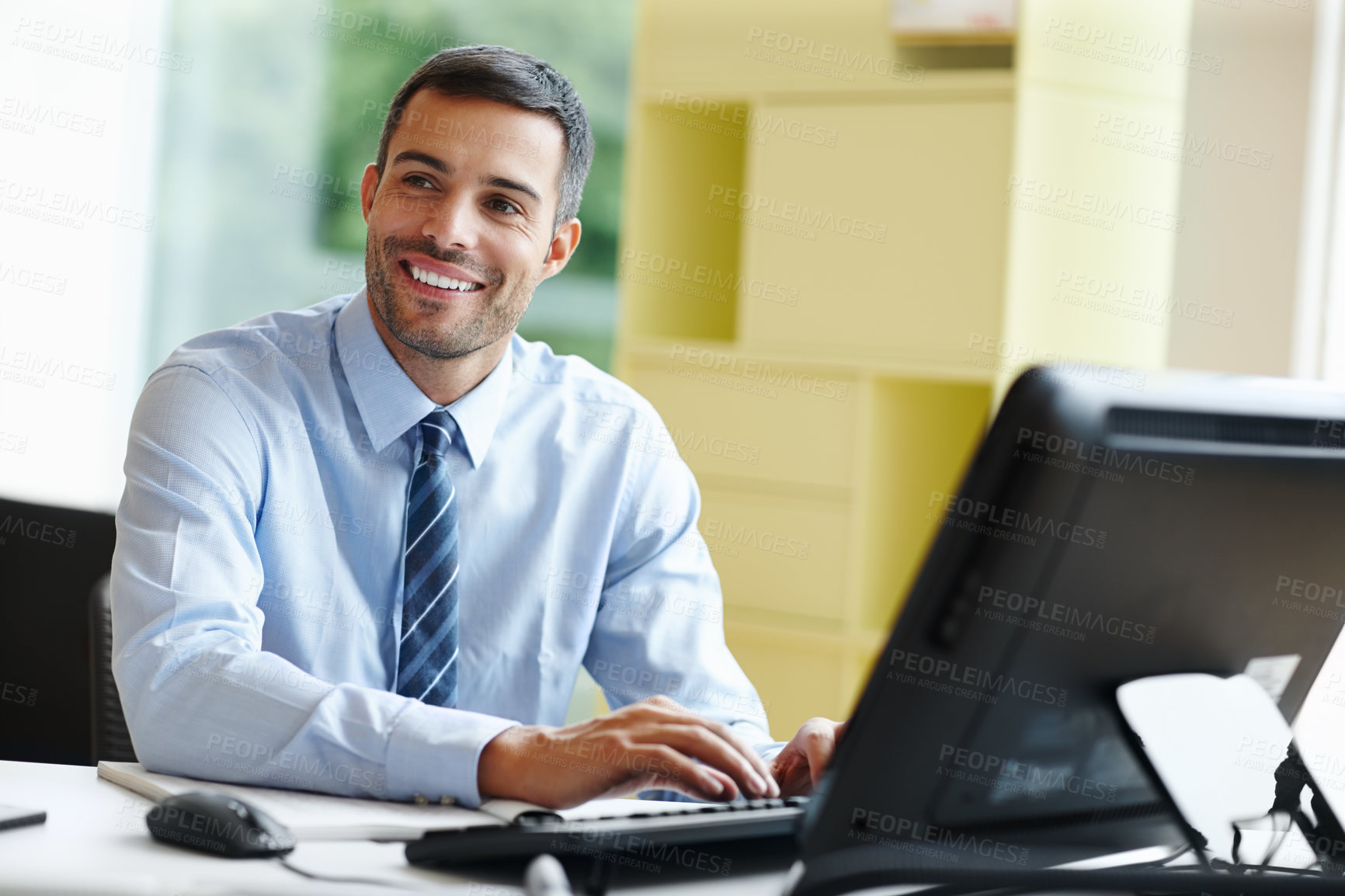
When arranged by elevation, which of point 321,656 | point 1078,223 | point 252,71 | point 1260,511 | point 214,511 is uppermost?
point 252,71

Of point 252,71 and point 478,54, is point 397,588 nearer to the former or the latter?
point 478,54

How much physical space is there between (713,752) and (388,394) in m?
0.70

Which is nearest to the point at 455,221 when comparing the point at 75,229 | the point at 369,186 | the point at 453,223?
the point at 453,223

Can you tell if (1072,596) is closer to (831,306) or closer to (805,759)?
(805,759)

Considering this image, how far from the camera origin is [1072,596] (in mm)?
779

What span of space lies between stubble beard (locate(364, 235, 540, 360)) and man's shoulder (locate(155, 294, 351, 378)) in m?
0.08

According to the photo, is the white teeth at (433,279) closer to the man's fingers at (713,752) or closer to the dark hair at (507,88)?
the dark hair at (507,88)

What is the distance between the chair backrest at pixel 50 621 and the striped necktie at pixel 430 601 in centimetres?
56

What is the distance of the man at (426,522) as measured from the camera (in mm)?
1175

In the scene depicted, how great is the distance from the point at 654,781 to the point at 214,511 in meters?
0.57

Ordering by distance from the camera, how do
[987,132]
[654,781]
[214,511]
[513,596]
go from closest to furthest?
[654,781]
[214,511]
[513,596]
[987,132]

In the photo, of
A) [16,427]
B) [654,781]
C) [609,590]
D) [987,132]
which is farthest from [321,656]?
[16,427]

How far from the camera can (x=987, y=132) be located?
2.63 m

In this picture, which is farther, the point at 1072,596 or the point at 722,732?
the point at 722,732
